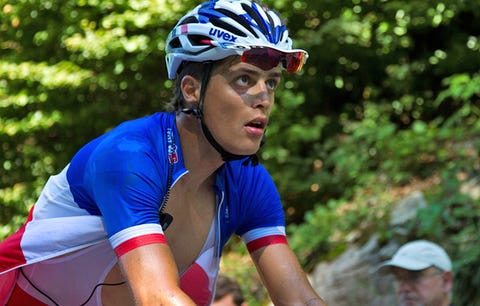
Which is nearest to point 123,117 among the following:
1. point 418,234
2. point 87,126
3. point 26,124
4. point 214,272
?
point 87,126

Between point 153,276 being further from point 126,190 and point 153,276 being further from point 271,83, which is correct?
point 271,83

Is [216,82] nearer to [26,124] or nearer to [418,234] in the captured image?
[418,234]

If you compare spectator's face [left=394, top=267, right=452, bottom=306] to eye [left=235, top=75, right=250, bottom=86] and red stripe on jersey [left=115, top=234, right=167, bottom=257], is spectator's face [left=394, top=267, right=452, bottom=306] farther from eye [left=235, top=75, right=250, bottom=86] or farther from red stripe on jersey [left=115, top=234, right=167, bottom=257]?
red stripe on jersey [left=115, top=234, right=167, bottom=257]

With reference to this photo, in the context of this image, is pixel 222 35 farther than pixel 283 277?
No

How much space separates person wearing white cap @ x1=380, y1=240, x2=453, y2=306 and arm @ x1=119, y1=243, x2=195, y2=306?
98.0 inches

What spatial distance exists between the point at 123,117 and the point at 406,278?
6.20m

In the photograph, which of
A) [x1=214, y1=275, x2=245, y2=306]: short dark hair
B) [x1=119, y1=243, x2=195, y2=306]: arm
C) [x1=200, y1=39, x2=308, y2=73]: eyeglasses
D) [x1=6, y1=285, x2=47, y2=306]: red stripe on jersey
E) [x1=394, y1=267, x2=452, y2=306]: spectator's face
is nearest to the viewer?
[x1=119, y1=243, x2=195, y2=306]: arm

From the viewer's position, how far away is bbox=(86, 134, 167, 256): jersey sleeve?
8.61ft

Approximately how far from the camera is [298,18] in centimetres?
1010

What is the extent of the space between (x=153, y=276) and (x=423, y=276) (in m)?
2.59

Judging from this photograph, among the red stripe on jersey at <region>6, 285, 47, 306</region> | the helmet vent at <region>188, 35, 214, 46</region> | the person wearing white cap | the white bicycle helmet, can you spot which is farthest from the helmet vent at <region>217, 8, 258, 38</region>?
the person wearing white cap

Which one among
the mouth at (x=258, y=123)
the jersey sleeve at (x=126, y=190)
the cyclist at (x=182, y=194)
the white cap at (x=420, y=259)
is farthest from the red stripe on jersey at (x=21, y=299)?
the white cap at (x=420, y=259)

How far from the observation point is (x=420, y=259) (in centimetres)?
493

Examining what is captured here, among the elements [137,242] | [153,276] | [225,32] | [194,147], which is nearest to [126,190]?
[137,242]
